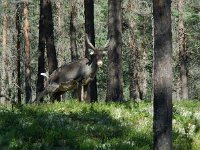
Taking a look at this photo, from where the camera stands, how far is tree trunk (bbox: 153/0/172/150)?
9.17 meters

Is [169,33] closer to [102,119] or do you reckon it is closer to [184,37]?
[102,119]

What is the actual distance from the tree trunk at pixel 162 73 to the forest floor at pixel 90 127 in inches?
56.9

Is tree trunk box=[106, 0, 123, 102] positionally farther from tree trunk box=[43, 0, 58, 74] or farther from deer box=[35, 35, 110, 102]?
tree trunk box=[43, 0, 58, 74]

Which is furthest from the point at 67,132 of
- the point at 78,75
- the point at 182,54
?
the point at 182,54

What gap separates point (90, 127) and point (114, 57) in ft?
27.0

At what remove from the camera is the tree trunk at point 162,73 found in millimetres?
9172

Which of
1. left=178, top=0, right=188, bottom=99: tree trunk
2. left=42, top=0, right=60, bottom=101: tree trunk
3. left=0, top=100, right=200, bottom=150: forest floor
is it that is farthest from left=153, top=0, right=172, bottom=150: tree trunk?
left=178, top=0, right=188, bottom=99: tree trunk

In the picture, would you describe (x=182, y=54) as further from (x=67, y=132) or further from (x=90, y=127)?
(x=67, y=132)

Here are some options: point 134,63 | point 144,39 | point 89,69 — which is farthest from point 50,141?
point 144,39

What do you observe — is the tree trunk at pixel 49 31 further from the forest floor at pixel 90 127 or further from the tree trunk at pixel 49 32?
the forest floor at pixel 90 127

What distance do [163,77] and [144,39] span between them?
145 ft

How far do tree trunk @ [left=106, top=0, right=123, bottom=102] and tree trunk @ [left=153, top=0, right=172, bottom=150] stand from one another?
34.3 ft

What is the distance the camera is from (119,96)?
20.2 m

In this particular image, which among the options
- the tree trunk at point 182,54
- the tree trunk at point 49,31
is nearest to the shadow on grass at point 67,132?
the tree trunk at point 49,31
